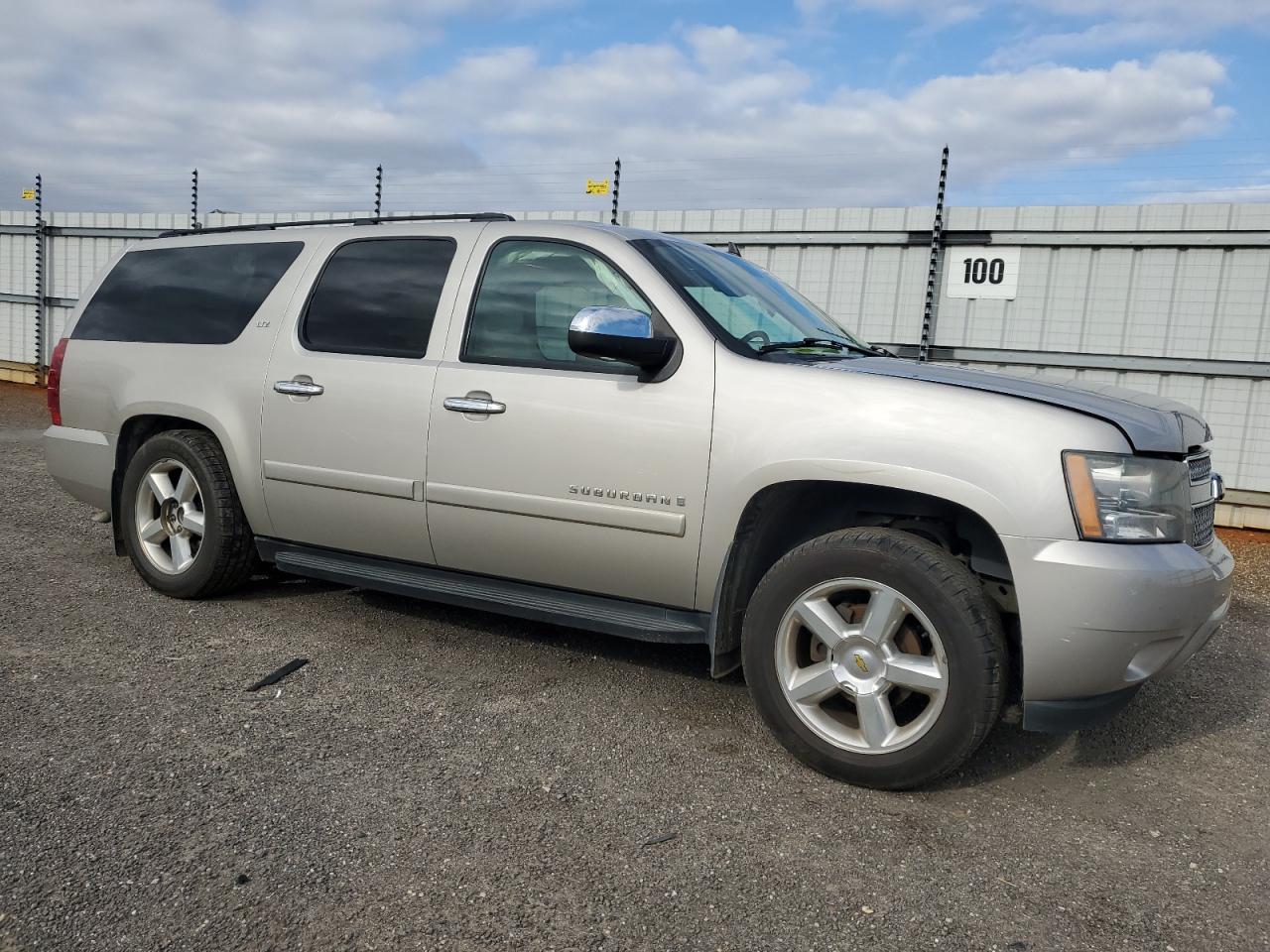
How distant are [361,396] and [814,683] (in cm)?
212

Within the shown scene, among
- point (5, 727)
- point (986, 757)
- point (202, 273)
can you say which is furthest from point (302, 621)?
point (986, 757)

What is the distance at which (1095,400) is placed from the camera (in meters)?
3.06

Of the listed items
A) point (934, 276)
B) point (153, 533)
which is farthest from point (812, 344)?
point (934, 276)

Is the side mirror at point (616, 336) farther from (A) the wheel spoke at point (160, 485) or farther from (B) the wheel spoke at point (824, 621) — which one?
(A) the wheel spoke at point (160, 485)

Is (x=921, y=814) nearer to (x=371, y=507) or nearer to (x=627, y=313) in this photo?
(x=627, y=313)

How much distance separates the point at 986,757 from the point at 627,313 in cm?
192

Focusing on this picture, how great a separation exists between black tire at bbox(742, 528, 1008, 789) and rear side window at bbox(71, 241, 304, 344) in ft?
9.15

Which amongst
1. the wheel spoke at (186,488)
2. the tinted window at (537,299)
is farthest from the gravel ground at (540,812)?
the tinted window at (537,299)

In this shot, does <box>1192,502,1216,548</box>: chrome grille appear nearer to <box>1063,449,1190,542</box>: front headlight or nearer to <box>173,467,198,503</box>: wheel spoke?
<box>1063,449,1190,542</box>: front headlight

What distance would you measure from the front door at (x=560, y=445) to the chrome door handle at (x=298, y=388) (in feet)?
2.06

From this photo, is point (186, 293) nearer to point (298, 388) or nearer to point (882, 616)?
point (298, 388)

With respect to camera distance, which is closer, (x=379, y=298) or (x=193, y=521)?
(x=379, y=298)

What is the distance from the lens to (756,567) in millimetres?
3357

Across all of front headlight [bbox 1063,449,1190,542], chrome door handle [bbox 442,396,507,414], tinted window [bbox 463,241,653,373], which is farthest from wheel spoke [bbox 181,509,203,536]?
front headlight [bbox 1063,449,1190,542]
